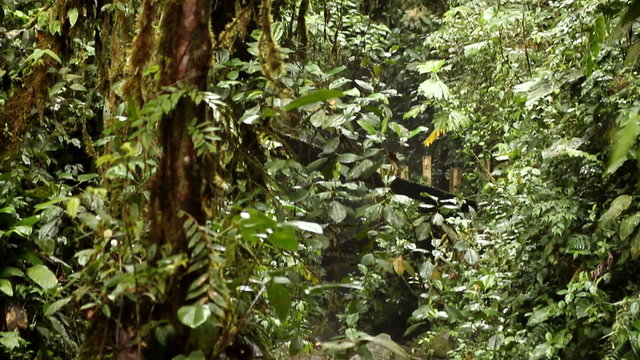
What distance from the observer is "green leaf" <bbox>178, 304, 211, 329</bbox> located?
1284 mm

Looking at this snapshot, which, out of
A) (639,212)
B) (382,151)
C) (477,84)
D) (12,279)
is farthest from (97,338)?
(477,84)

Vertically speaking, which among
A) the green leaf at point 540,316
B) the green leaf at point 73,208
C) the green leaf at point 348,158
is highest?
the green leaf at point 73,208

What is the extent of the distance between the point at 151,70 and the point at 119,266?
1.55ft

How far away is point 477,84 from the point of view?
9.35 meters

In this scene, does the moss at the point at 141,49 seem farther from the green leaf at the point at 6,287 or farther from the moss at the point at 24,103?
the green leaf at the point at 6,287

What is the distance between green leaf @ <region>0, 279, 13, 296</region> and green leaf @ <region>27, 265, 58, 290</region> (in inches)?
3.6

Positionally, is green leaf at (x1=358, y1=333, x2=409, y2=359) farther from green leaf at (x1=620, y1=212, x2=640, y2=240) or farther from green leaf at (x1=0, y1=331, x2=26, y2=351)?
green leaf at (x1=620, y1=212, x2=640, y2=240)

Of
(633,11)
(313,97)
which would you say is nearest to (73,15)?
(313,97)

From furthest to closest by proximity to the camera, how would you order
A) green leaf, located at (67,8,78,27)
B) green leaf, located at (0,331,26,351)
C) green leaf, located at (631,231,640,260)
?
green leaf, located at (631,231,640,260) < green leaf, located at (0,331,26,351) < green leaf, located at (67,8,78,27)

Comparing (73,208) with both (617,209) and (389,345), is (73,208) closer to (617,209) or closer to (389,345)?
(389,345)

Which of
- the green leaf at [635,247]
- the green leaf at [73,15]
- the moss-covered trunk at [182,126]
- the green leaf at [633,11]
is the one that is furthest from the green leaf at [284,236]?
the green leaf at [635,247]

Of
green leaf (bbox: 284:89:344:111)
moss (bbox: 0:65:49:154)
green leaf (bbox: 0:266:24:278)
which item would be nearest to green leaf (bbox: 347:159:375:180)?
green leaf (bbox: 284:89:344:111)

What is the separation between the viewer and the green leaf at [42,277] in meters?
2.77

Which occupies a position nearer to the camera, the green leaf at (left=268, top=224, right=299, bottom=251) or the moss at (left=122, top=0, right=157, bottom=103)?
the green leaf at (left=268, top=224, right=299, bottom=251)
